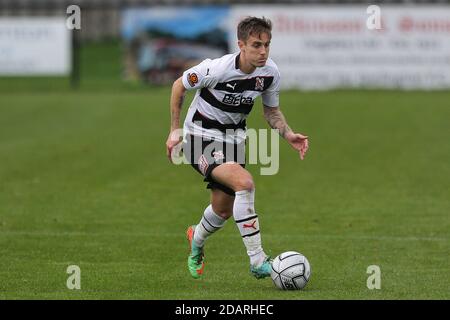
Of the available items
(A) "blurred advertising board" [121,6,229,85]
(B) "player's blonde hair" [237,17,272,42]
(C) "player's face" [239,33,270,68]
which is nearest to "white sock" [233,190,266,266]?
(C) "player's face" [239,33,270,68]

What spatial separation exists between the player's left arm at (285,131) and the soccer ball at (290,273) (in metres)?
1.00

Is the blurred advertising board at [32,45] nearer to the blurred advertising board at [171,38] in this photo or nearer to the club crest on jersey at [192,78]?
the blurred advertising board at [171,38]

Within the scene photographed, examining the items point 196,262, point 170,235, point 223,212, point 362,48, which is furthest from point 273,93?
point 362,48

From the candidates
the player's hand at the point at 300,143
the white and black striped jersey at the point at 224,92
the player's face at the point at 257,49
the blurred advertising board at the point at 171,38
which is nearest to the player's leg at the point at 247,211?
the white and black striped jersey at the point at 224,92

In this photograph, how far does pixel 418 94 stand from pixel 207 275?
878 inches

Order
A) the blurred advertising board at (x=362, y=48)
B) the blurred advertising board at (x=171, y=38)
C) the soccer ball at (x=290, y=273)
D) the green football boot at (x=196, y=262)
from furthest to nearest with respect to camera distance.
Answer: the blurred advertising board at (x=171, y=38)
the blurred advertising board at (x=362, y=48)
the green football boot at (x=196, y=262)
the soccer ball at (x=290, y=273)

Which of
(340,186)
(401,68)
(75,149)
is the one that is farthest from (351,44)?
(340,186)

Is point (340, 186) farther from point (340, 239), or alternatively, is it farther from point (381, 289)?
point (381, 289)

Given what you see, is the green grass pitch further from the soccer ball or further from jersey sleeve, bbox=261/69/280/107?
jersey sleeve, bbox=261/69/280/107

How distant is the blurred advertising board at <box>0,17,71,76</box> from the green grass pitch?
5.36m

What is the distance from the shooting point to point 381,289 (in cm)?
921

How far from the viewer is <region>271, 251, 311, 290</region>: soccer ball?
933cm

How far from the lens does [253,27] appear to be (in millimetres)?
9414

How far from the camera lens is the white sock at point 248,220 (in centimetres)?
949
